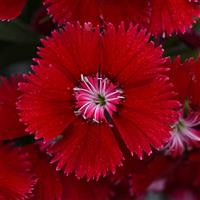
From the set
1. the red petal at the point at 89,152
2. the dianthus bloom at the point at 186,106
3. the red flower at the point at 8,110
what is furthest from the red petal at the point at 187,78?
the red flower at the point at 8,110

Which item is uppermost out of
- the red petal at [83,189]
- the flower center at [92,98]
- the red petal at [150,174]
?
the flower center at [92,98]

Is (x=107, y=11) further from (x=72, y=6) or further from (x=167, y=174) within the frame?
(x=167, y=174)

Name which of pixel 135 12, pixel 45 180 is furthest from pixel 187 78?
pixel 45 180

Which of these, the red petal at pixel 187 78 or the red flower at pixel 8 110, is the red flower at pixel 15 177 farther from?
the red petal at pixel 187 78

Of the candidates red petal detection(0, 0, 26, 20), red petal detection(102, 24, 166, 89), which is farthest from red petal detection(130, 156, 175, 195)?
red petal detection(0, 0, 26, 20)

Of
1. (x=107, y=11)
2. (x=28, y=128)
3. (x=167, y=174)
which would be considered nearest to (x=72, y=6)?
(x=107, y=11)
